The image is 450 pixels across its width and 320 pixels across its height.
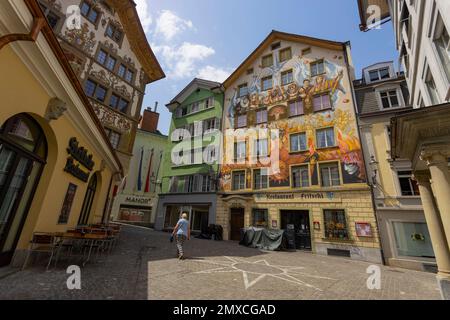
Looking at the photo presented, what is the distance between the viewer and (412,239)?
1242 cm

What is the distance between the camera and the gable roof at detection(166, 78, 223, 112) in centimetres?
2633

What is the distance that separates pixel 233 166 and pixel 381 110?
41.4ft

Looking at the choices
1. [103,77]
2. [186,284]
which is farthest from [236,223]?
[103,77]

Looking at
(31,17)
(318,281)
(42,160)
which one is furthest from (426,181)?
(42,160)

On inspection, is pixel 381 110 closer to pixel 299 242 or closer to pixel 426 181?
pixel 426 181

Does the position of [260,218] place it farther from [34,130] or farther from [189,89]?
[189,89]

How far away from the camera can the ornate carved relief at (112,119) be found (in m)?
14.7

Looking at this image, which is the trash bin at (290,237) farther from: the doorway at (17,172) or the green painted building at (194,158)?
the doorway at (17,172)

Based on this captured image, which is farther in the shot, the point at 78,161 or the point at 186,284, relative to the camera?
the point at 78,161

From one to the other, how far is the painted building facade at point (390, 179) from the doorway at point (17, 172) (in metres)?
17.3

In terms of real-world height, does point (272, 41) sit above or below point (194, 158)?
above

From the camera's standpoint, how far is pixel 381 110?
15.2 m

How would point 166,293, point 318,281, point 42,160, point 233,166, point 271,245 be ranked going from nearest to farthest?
point 166,293
point 42,160
point 318,281
point 271,245
point 233,166

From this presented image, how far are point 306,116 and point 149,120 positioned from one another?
27.7 metres
